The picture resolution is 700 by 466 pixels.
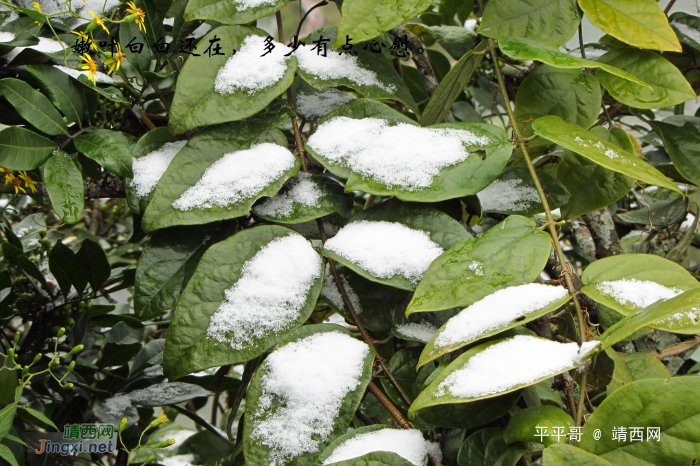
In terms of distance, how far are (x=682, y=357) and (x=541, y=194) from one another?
38 cm

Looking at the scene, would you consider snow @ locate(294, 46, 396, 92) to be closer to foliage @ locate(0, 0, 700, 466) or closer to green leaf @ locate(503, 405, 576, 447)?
foliage @ locate(0, 0, 700, 466)

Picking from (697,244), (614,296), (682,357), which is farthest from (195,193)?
(697,244)

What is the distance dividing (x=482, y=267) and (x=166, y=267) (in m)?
0.28

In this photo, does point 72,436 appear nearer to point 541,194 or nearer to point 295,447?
point 295,447

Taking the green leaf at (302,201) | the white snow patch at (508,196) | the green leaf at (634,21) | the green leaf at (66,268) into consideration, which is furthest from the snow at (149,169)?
the green leaf at (634,21)

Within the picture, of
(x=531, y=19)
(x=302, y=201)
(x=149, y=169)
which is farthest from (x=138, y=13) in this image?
(x=531, y=19)

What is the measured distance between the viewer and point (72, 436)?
572mm

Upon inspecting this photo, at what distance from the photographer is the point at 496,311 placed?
1.10 ft

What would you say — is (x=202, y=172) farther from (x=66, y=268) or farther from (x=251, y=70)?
(x=66, y=268)

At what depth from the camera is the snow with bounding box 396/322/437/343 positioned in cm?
41

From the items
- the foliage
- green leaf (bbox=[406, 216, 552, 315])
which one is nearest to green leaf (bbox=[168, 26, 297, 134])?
the foliage

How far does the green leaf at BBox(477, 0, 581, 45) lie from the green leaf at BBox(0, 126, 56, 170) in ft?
1.38

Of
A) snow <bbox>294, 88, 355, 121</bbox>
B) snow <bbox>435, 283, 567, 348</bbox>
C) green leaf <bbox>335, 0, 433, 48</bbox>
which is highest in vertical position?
green leaf <bbox>335, 0, 433, 48</bbox>

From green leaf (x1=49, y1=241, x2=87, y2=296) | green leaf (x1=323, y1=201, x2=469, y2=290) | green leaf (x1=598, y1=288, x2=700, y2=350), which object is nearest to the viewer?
green leaf (x1=598, y1=288, x2=700, y2=350)
